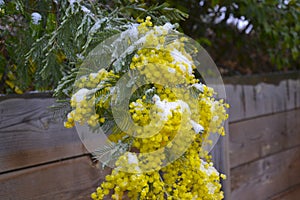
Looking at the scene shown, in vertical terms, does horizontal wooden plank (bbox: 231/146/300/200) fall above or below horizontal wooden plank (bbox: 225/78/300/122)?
below

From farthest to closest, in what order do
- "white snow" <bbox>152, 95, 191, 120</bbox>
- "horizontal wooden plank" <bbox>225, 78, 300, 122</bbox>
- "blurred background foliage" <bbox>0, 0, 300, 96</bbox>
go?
"horizontal wooden plank" <bbox>225, 78, 300, 122</bbox>
"blurred background foliage" <bbox>0, 0, 300, 96</bbox>
"white snow" <bbox>152, 95, 191, 120</bbox>

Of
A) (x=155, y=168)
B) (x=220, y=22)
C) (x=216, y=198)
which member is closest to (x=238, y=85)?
(x=220, y=22)

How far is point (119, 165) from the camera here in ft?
2.79

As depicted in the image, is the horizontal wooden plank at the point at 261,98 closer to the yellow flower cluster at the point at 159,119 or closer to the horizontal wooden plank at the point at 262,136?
the horizontal wooden plank at the point at 262,136

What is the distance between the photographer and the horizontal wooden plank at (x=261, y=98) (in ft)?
7.23

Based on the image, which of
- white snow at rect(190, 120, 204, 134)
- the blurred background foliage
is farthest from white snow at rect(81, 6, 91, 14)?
white snow at rect(190, 120, 204, 134)

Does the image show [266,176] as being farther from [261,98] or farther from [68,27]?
[68,27]

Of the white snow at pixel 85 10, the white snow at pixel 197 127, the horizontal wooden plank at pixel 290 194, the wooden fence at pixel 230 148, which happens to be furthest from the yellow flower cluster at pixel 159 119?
the horizontal wooden plank at pixel 290 194

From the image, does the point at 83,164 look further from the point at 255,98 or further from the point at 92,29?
the point at 255,98

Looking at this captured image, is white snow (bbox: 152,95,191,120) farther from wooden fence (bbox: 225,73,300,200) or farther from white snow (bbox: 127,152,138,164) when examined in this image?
wooden fence (bbox: 225,73,300,200)

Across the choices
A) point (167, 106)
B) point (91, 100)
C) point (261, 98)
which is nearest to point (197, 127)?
point (167, 106)

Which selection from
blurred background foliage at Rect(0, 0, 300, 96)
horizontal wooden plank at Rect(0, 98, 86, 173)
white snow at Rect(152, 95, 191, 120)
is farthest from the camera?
horizontal wooden plank at Rect(0, 98, 86, 173)

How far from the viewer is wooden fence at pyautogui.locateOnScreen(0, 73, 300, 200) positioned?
128cm

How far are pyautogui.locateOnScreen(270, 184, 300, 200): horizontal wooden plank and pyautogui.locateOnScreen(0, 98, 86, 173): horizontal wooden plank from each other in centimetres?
152
